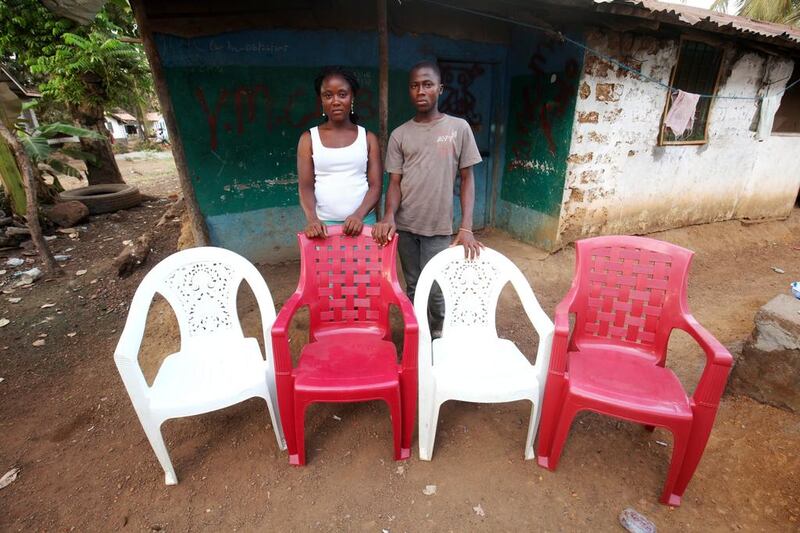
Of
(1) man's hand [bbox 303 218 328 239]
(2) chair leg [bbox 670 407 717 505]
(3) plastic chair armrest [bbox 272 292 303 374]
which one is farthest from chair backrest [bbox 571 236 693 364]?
(3) plastic chair armrest [bbox 272 292 303 374]

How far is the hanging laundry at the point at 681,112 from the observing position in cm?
450

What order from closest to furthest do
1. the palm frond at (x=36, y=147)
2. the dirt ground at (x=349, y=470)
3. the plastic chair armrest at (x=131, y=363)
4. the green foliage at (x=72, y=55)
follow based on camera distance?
the plastic chair armrest at (x=131, y=363) → the dirt ground at (x=349, y=470) → the palm frond at (x=36, y=147) → the green foliage at (x=72, y=55)

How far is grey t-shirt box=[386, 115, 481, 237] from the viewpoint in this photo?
234 centimetres

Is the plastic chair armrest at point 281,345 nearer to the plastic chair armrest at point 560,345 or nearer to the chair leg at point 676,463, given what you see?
the plastic chair armrest at point 560,345

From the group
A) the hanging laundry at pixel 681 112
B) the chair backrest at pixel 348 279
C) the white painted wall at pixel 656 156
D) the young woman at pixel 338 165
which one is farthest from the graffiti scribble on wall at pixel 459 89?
the chair backrest at pixel 348 279

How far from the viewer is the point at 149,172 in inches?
520

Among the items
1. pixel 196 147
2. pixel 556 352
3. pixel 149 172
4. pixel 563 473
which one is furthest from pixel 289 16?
pixel 149 172

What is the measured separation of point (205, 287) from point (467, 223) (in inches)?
63.4

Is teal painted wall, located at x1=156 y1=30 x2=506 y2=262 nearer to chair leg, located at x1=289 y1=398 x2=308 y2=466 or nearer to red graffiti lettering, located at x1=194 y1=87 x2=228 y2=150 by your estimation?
red graffiti lettering, located at x1=194 y1=87 x2=228 y2=150

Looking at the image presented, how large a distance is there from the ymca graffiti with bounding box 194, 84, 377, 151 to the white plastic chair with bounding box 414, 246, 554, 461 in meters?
2.60

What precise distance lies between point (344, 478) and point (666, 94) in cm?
523

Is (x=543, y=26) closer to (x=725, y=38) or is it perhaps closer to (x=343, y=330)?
(x=725, y=38)

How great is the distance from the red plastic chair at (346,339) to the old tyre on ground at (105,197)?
7.19m

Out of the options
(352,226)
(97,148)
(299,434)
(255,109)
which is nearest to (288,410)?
(299,434)
